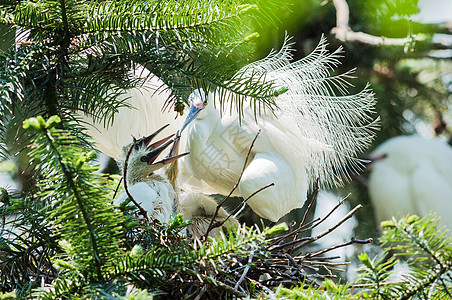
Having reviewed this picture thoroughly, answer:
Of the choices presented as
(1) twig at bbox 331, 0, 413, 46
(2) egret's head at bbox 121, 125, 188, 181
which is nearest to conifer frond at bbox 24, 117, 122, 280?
(2) egret's head at bbox 121, 125, 188, 181

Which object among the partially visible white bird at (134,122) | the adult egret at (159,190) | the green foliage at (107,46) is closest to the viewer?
the green foliage at (107,46)

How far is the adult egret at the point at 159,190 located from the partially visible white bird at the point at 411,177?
135 cm

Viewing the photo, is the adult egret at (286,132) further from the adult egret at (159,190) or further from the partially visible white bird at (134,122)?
the partially visible white bird at (134,122)

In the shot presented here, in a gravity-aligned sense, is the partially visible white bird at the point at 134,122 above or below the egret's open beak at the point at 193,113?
above

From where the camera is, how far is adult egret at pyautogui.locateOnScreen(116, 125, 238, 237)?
170 cm

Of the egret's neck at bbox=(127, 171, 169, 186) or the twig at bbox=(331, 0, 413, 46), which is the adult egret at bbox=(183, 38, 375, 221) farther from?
the twig at bbox=(331, 0, 413, 46)

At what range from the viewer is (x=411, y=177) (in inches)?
137

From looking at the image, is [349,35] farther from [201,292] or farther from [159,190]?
[201,292]

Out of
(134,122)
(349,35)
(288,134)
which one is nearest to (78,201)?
(288,134)

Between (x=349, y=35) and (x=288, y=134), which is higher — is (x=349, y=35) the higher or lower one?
the higher one

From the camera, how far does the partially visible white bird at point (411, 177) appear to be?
3135mm

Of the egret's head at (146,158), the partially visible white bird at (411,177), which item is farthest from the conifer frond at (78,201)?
the partially visible white bird at (411,177)

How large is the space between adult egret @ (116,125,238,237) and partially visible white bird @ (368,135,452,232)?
135 cm

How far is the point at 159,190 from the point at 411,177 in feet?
6.93
